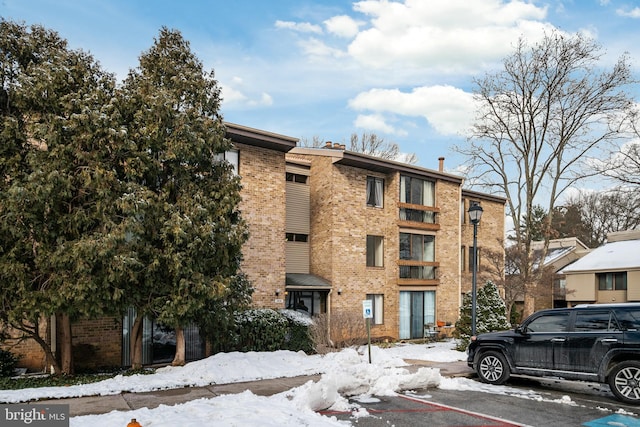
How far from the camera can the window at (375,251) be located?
74.5 feet

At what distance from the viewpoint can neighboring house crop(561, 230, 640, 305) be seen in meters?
32.5

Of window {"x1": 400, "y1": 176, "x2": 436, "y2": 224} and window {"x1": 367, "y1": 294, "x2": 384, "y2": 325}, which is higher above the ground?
window {"x1": 400, "y1": 176, "x2": 436, "y2": 224}

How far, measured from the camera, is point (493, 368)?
11.9 m

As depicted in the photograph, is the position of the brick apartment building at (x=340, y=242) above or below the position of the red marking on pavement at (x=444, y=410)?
above

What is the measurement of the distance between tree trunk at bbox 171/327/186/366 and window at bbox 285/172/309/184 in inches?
363

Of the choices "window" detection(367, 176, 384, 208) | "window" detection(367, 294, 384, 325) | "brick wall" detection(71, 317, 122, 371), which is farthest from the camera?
"window" detection(367, 176, 384, 208)

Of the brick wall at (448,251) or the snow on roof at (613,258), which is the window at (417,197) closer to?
the brick wall at (448,251)

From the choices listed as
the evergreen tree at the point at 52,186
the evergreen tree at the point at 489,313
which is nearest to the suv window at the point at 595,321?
the evergreen tree at the point at 489,313

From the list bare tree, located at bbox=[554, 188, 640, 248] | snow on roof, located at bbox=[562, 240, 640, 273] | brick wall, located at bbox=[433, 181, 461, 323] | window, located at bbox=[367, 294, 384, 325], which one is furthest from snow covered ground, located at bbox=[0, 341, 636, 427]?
bare tree, located at bbox=[554, 188, 640, 248]

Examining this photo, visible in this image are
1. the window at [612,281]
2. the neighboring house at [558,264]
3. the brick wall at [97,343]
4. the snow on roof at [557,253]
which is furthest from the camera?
the snow on roof at [557,253]

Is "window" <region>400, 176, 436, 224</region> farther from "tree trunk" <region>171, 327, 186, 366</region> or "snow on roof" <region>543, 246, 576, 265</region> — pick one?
"snow on roof" <region>543, 246, 576, 265</region>

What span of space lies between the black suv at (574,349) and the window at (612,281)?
2650 cm

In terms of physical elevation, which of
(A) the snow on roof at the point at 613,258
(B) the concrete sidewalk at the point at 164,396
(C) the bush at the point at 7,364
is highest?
(A) the snow on roof at the point at 613,258

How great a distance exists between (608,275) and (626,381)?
2802 cm
